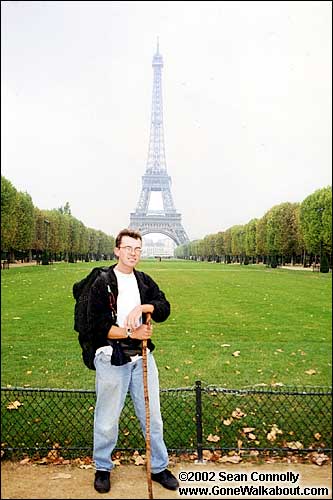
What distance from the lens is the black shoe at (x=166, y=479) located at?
2727mm

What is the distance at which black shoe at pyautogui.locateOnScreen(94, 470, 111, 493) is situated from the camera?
106 inches

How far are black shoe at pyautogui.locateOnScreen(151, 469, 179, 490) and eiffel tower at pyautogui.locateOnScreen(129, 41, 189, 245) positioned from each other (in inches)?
61.8

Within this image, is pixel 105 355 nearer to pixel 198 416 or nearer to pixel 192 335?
pixel 198 416

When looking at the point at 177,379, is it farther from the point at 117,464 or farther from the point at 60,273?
the point at 60,273

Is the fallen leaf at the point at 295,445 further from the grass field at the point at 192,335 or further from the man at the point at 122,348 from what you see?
the man at the point at 122,348

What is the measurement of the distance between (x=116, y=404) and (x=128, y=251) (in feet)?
2.72

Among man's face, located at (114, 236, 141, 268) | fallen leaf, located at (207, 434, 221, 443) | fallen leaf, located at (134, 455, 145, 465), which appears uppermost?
man's face, located at (114, 236, 141, 268)

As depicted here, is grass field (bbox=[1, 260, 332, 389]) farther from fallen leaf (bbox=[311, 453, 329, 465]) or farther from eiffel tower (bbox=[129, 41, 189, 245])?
fallen leaf (bbox=[311, 453, 329, 465])

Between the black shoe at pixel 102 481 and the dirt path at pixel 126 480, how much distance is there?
30 millimetres

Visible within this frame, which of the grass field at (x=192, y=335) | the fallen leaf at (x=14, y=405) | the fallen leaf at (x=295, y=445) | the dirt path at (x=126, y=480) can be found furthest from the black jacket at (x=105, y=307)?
the fallen leaf at (x=295, y=445)

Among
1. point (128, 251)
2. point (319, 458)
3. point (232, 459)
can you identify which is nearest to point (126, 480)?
point (232, 459)

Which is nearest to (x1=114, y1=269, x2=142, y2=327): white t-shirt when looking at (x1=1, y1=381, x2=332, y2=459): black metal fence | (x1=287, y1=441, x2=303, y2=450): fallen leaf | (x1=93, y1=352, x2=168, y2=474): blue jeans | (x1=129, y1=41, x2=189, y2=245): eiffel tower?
(x1=93, y1=352, x2=168, y2=474): blue jeans

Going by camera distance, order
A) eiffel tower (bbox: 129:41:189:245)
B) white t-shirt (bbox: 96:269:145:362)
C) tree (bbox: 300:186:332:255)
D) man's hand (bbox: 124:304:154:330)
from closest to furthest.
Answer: man's hand (bbox: 124:304:154:330) < white t-shirt (bbox: 96:269:145:362) < eiffel tower (bbox: 129:41:189:245) < tree (bbox: 300:186:332:255)

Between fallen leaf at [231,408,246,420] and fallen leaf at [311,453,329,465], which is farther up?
fallen leaf at [231,408,246,420]
